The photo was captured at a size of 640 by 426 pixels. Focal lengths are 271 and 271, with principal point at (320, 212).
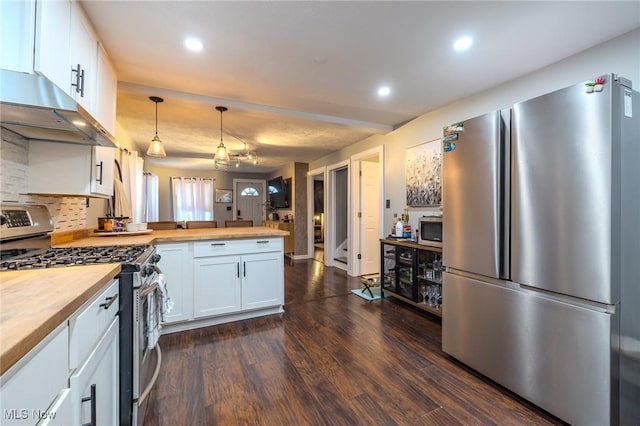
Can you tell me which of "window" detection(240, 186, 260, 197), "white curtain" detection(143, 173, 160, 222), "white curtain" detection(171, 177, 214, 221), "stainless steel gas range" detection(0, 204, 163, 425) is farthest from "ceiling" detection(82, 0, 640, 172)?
"window" detection(240, 186, 260, 197)

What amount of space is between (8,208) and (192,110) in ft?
6.86

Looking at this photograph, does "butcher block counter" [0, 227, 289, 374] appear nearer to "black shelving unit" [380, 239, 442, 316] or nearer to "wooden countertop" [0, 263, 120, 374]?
"wooden countertop" [0, 263, 120, 374]

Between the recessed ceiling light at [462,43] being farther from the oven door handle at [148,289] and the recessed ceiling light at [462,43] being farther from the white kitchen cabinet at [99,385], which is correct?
the white kitchen cabinet at [99,385]

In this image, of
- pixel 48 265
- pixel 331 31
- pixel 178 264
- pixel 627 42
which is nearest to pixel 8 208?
pixel 48 265

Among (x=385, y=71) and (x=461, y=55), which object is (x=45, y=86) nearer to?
(x=385, y=71)

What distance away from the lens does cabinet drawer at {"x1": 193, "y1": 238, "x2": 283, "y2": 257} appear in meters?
2.61

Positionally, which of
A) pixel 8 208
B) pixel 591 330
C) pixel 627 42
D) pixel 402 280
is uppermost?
pixel 627 42

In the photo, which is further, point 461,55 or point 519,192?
point 461,55

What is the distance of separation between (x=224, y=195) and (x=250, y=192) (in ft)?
2.52

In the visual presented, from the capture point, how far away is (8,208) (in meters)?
1.40

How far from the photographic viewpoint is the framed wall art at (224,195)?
7.82 metres

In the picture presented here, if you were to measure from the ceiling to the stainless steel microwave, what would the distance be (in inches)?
51.3

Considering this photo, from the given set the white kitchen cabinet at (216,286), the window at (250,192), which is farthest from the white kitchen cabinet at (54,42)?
the window at (250,192)

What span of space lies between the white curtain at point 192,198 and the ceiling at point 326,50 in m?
3.98
